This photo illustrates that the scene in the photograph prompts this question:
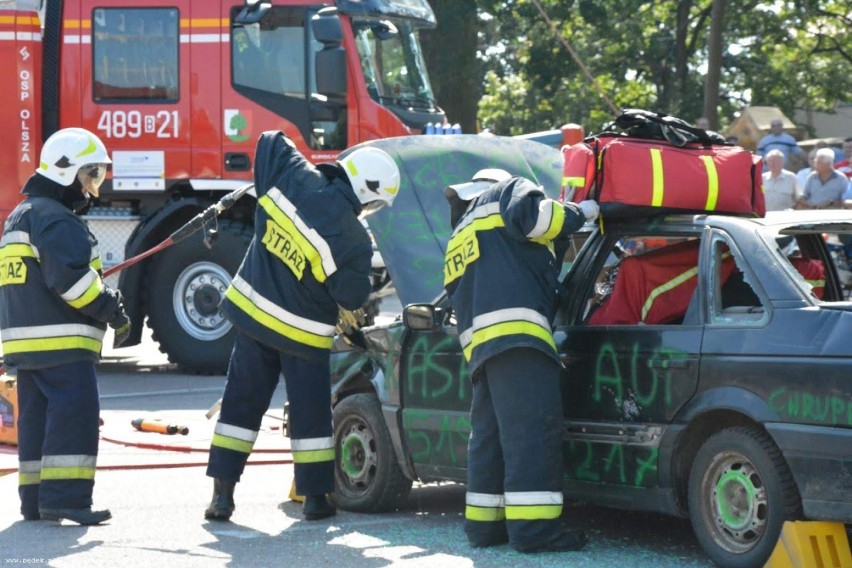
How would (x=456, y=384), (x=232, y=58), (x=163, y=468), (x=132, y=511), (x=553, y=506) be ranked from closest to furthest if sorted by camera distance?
(x=553, y=506)
(x=456, y=384)
(x=132, y=511)
(x=163, y=468)
(x=232, y=58)

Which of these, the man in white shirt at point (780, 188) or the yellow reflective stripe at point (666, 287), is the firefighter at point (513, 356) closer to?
the yellow reflective stripe at point (666, 287)

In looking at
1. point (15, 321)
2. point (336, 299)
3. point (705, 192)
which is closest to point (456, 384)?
point (336, 299)

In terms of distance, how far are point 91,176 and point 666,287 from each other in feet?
9.61

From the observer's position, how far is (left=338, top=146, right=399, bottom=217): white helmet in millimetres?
7500

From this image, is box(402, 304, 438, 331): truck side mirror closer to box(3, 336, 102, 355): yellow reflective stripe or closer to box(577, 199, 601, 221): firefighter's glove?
box(577, 199, 601, 221): firefighter's glove

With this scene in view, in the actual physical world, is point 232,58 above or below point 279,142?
above

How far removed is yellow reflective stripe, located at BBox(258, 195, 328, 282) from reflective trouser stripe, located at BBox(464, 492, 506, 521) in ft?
4.40

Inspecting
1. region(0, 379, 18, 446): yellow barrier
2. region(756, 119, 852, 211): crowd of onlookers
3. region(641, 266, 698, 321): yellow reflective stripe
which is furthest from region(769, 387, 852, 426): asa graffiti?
region(756, 119, 852, 211): crowd of onlookers

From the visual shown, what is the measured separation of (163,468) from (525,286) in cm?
338

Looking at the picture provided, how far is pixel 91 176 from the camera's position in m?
7.68

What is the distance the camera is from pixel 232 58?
524 inches

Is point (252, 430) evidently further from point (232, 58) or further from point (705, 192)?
point (232, 58)

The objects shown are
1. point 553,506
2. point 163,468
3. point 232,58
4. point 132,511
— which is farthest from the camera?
point 232,58

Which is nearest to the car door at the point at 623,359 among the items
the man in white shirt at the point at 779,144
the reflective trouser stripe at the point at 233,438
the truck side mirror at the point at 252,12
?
the reflective trouser stripe at the point at 233,438
